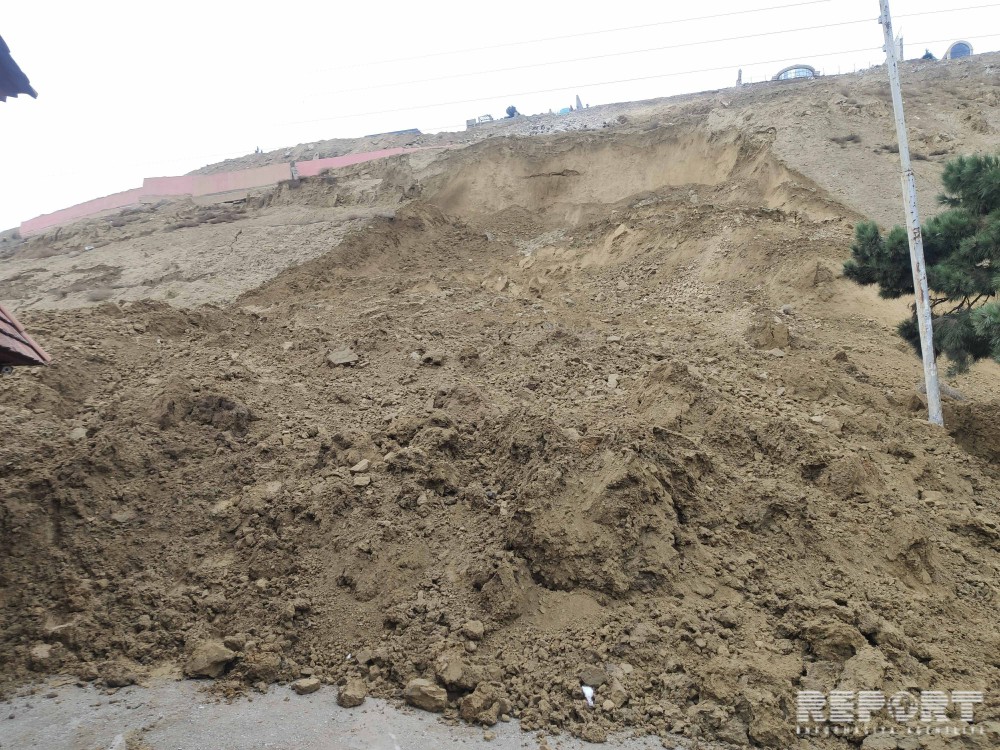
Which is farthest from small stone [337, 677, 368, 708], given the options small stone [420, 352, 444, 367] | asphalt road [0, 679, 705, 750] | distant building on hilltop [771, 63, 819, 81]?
distant building on hilltop [771, 63, 819, 81]

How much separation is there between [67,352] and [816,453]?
8338 mm

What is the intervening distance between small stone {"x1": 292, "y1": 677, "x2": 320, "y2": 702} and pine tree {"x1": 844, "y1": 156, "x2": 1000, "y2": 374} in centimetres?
607

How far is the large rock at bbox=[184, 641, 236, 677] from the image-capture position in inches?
178

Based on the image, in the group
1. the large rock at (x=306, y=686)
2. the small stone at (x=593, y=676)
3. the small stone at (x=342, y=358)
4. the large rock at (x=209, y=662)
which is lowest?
the small stone at (x=593, y=676)

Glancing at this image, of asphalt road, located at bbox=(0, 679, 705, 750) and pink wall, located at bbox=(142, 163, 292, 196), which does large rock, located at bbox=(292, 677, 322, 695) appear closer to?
asphalt road, located at bbox=(0, 679, 705, 750)

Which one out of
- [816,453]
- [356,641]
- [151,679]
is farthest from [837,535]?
[151,679]

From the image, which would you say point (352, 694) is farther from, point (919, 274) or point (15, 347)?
point (919, 274)

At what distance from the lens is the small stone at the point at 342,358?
8727mm

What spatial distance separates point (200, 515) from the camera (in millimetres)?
5820

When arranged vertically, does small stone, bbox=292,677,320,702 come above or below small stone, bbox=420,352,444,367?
below

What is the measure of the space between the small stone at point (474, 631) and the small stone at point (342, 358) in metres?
4.75

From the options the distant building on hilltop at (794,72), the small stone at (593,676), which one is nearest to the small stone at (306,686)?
the small stone at (593,676)

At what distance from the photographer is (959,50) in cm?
2994

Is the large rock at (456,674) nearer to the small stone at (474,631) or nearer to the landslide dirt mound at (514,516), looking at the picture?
the landslide dirt mound at (514,516)
